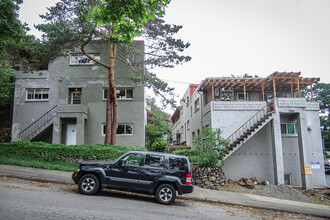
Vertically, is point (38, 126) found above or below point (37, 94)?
below

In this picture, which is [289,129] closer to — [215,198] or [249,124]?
[249,124]

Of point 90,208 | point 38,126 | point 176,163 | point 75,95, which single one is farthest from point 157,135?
point 90,208

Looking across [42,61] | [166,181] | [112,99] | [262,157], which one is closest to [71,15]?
[42,61]

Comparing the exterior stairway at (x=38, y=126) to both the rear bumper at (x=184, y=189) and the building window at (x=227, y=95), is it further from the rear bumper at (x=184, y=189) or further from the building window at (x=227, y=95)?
the building window at (x=227, y=95)

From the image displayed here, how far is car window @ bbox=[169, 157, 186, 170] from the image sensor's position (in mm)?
8270

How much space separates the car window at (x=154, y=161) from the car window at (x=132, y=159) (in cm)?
28

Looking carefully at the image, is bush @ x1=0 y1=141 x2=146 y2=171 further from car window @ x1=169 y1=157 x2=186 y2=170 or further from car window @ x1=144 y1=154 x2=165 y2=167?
car window @ x1=169 y1=157 x2=186 y2=170

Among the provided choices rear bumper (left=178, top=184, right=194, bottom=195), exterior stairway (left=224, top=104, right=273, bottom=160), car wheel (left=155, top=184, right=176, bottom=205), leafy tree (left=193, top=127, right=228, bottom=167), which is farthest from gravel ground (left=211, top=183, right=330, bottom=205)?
car wheel (left=155, top=184, right=176, bottom=205)

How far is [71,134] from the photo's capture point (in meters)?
18.1

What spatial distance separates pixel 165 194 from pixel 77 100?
13.4m

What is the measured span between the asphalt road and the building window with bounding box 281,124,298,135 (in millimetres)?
8930

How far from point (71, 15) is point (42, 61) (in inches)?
136

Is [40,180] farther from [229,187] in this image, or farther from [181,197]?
[229,187]

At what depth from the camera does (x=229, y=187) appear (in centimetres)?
1299
